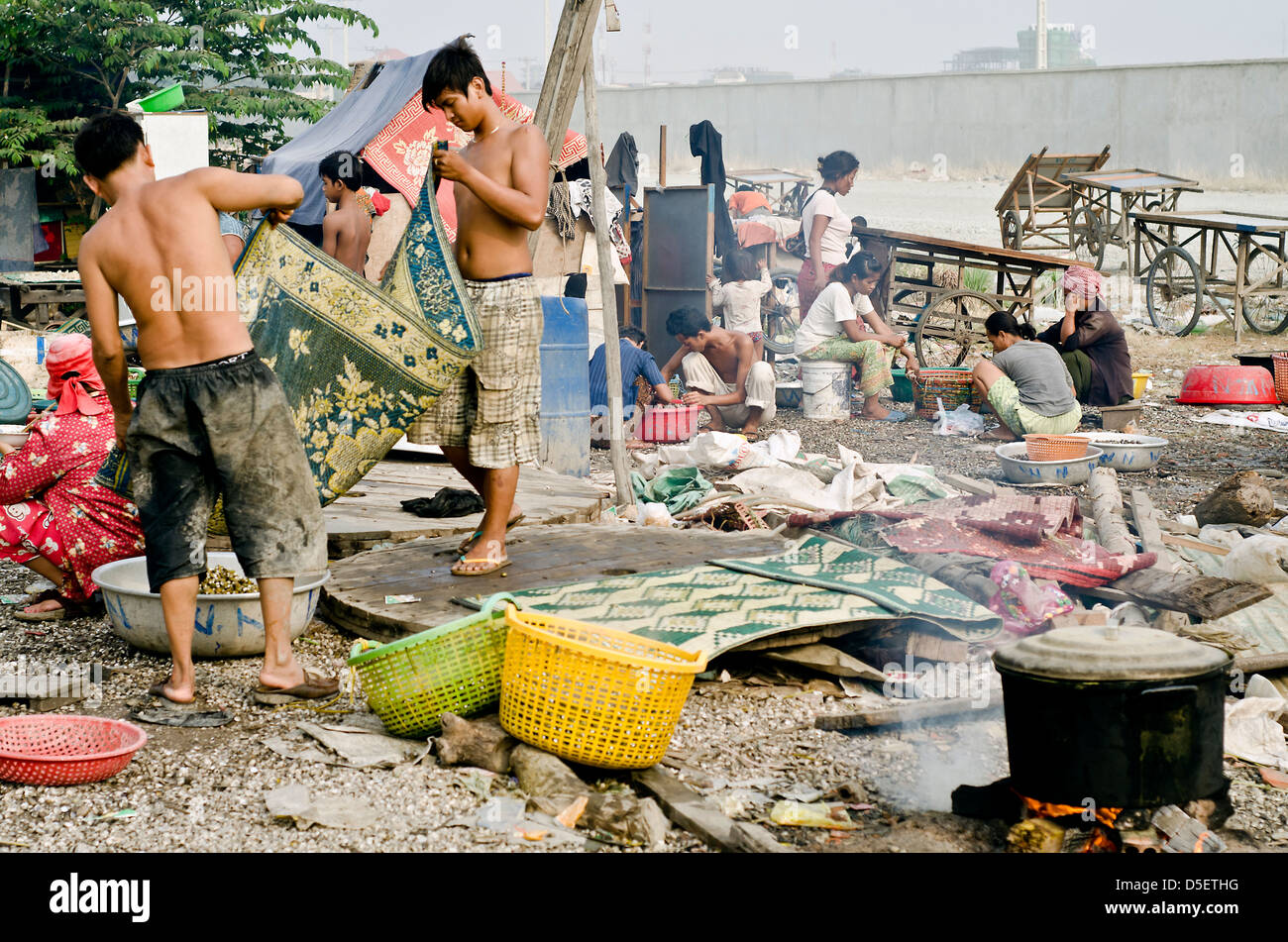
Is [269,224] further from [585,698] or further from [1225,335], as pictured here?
[1225,335]

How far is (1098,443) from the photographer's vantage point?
7.86 metres

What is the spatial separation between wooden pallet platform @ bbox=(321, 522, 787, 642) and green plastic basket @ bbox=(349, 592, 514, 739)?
1.95 ft

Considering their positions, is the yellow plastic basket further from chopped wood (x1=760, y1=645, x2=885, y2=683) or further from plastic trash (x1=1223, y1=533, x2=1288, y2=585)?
plastic trash (x1=1223, y1=533, x2=1288, y2=585)

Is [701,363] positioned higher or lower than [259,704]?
higher

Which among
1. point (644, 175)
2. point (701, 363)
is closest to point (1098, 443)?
point (701, 363)

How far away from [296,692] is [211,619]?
0.52m

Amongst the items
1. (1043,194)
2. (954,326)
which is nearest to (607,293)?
(954,326)

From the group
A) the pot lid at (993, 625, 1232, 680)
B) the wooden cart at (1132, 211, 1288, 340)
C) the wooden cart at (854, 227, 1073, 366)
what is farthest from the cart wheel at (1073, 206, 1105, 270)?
the pot lid at (993, 625, 1232, 680)

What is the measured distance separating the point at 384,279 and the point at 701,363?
4791mm

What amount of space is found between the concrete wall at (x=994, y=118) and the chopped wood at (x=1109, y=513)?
20096 mm

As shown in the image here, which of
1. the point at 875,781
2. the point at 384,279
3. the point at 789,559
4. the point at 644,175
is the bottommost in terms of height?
the point at 875,781

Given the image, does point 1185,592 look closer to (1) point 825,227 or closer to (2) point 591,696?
(2) point 591,696

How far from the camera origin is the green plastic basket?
129 inches
